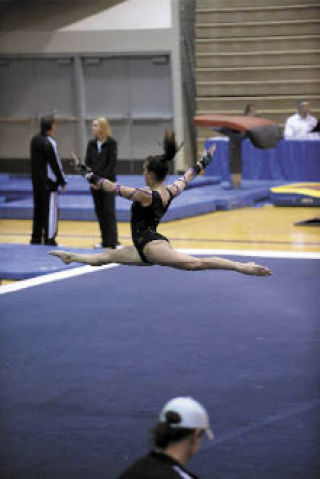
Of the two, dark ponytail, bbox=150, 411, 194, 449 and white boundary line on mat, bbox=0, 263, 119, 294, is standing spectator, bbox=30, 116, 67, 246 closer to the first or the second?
white boundary line on mat, bbox=0, 263, 119, 294

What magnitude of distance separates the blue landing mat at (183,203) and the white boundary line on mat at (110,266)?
2.39 metres

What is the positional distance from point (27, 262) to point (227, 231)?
10.2ft

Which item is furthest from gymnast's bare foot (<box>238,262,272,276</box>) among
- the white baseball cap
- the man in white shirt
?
the man in white shirt

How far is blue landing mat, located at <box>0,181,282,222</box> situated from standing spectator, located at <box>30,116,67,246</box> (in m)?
2.27

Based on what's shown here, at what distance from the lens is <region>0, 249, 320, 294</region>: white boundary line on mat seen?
30.1 ft

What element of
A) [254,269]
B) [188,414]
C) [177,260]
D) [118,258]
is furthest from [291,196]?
[188,414]

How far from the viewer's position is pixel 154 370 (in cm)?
669

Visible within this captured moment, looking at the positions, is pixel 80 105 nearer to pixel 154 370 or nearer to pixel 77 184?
pixel 77 184

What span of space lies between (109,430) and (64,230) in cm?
703

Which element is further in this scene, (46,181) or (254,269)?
(46,181)

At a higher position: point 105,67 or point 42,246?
point 105,67

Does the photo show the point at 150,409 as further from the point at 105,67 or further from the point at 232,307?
the point at 105,67

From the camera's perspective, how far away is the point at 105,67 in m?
17.3

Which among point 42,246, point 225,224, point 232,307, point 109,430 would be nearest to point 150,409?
point 109,430
